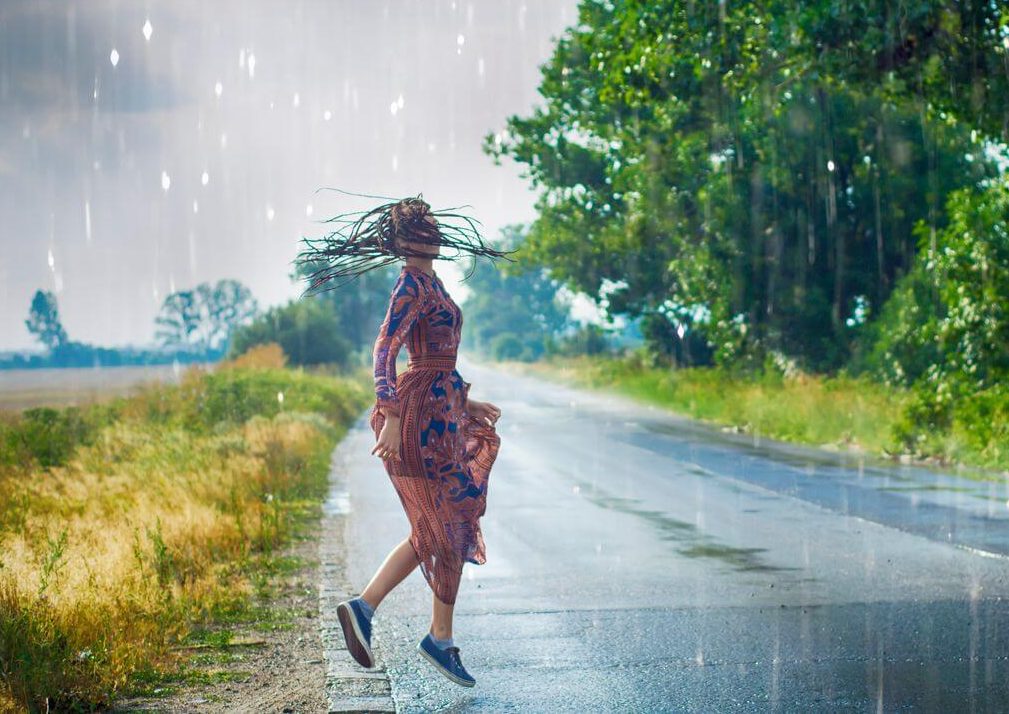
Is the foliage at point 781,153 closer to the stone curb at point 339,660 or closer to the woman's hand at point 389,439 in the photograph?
the stone curb at point 339,660

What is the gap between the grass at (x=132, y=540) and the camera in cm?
531

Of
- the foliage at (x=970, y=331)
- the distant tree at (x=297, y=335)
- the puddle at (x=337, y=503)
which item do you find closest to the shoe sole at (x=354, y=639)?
the puddle at (x=337, y=503)

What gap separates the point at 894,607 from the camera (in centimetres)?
689

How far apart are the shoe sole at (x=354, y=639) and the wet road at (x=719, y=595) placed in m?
0.21

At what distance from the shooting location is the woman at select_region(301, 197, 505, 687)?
5.34 meters

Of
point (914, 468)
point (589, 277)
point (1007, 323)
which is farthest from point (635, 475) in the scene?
point (589, 277)

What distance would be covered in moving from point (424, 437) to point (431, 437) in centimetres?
3

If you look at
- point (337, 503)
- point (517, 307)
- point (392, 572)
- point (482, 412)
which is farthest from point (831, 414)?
point (517, 307)

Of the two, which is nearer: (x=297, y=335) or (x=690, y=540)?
(x=690, y=540)

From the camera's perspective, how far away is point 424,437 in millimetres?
5398

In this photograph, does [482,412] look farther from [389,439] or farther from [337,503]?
[337,503]

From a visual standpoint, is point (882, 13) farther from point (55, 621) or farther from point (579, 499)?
point (55, 621)

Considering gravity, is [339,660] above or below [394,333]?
below

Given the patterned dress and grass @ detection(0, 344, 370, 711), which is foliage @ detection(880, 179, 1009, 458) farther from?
the patterned dress
